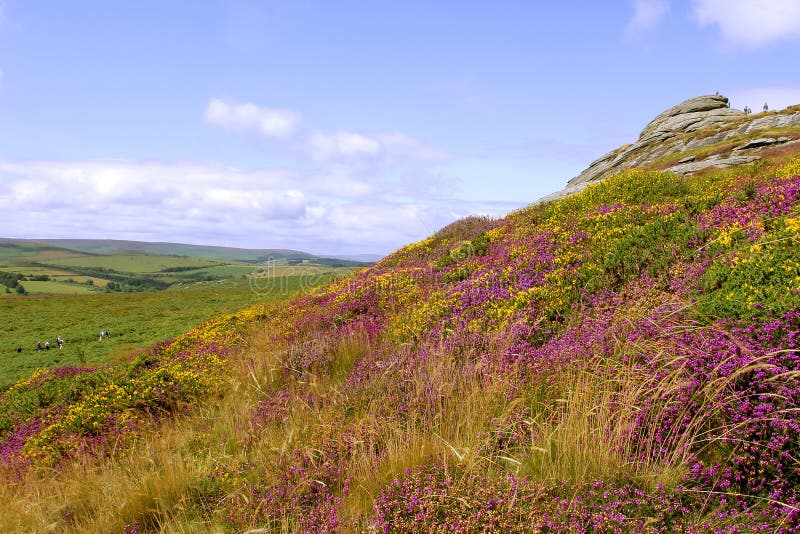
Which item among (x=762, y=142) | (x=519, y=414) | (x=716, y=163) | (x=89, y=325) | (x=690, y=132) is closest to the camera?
(x=519, y=414)

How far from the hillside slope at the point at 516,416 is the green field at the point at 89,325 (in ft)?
39.8

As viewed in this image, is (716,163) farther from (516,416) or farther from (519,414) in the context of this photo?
(516,416)

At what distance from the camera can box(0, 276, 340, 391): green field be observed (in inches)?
958

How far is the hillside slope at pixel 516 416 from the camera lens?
3150 millimetres

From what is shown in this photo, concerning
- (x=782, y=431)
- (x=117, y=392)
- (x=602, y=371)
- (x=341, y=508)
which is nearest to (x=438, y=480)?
(x=341, y=508)

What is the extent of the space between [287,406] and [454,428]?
2.55 m

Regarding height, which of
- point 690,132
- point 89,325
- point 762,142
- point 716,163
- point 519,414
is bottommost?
point 89,325

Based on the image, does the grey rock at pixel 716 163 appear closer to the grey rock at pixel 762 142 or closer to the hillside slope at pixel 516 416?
the grey rock at pixel 762 142

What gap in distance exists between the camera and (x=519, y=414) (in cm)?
434

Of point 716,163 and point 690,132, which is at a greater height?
point 690,132

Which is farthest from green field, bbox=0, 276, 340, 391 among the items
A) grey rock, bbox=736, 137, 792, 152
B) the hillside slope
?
grey rock, bbox=736, 137, 792, 152

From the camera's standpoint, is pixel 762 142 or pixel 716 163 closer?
pixel 716 163

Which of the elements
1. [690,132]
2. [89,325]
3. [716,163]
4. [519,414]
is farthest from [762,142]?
[89,325]

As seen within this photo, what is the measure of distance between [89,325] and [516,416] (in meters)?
42.9
